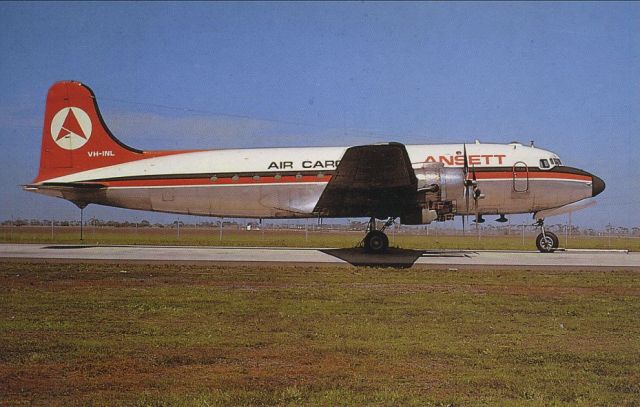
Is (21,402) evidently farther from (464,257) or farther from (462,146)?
(462,146)

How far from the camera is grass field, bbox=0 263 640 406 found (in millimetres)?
5875

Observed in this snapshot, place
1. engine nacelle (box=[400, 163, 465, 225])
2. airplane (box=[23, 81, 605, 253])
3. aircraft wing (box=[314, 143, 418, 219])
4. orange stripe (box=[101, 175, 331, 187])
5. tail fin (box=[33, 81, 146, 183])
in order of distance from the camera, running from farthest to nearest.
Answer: tail fin (box=[33, 81, 146, 183]) → orange stripe (box=[101, 175, 331, 187]) → airplane (box=[23, 81, 605, 253]) → engine nacelle (box=[400, 163, 465, 225]) → aircraft wing (box=[314, 143, 418, 219])

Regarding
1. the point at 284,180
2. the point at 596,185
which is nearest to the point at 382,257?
the point at 284,180

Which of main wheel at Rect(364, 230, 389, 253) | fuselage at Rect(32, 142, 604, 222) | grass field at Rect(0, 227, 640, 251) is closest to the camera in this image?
main wheel at Rect(364, 230, 389, 253)

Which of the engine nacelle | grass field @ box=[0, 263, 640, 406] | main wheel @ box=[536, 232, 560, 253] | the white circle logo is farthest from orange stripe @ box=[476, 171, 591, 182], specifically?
the white circle logo

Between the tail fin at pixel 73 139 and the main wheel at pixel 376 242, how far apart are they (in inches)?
411

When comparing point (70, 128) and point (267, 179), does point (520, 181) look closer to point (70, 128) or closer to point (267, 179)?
point (267, 179)

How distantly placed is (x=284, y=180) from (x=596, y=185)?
40.3ft

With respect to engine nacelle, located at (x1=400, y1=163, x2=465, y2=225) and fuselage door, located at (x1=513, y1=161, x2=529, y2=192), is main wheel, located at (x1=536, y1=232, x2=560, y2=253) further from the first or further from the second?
engine nacelle, located at (x1=400, y1=163, x2=465, y2=225)

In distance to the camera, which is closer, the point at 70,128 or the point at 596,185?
the point at 596,185

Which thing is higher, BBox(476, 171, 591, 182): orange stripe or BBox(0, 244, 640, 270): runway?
BBox(476, 171, 591, 182): orange stripe

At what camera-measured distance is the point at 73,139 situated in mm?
23984

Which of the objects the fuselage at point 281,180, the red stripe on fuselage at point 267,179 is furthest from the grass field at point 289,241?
the red stripe on fuselage at point 267,179

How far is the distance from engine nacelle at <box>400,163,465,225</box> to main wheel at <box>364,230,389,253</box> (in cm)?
Result: 183
